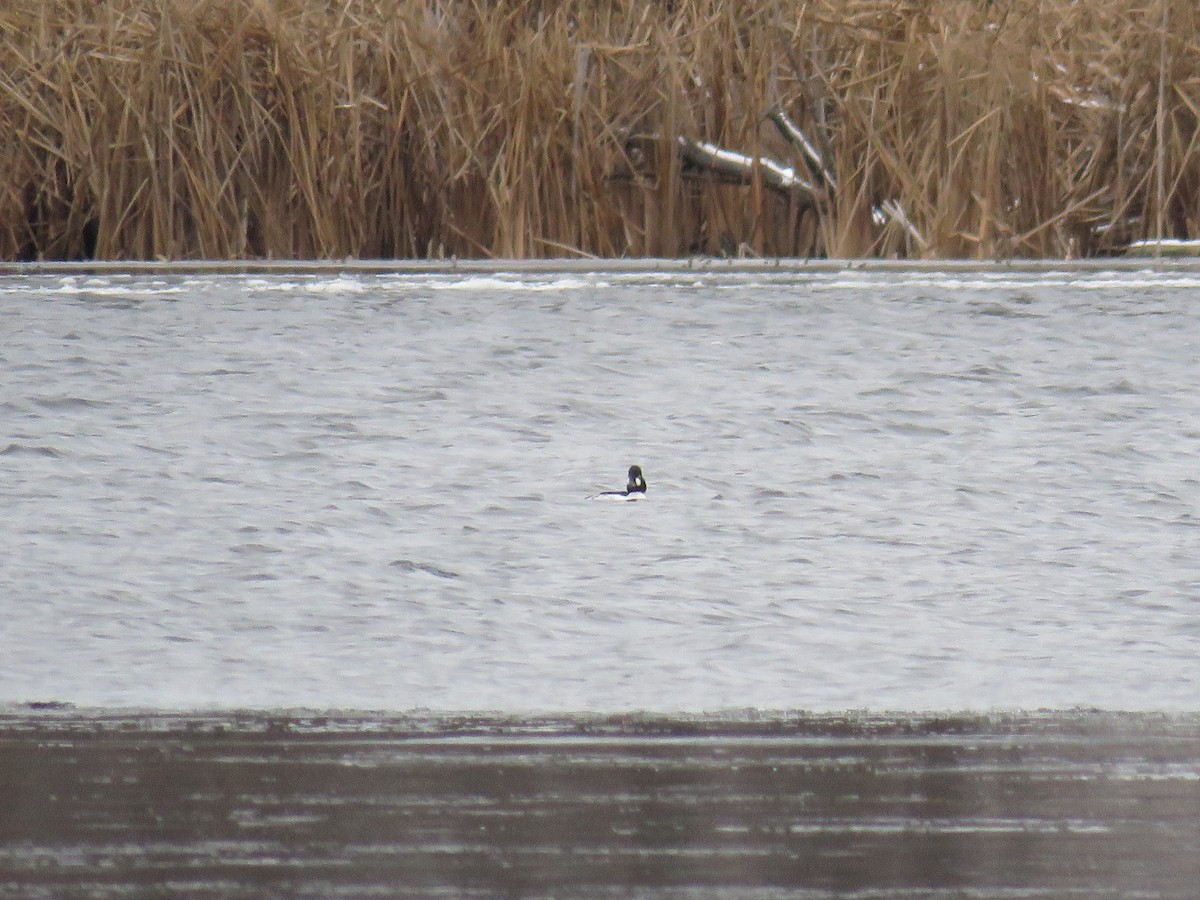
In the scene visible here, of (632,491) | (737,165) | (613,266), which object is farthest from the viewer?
(737,165)

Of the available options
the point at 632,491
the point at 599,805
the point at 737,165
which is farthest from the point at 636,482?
the point at 737,165

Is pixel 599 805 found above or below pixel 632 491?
above

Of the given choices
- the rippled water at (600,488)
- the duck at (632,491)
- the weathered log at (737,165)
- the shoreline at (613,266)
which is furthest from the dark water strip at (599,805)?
the weathered log at (737,165)

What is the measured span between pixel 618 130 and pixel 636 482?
90.5 inches

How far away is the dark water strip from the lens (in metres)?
1.50

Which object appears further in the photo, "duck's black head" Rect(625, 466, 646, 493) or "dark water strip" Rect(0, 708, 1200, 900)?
"duck's black head" Rect(625, 466, 646, 493)

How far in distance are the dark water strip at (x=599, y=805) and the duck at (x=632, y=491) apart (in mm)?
1213

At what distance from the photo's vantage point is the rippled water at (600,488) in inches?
95.7

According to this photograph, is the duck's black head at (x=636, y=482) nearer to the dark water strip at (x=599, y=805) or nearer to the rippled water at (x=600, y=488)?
the rippled water at (x=600, y=488)

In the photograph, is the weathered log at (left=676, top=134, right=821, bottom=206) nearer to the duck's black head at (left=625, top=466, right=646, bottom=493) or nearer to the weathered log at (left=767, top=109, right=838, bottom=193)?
the weathered log at (left=767, top=109, right=838, bottom=193)

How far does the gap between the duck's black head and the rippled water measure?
4cm

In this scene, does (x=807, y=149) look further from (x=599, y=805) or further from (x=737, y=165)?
(x=599, y=805)

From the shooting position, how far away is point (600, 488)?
3422 millimetres

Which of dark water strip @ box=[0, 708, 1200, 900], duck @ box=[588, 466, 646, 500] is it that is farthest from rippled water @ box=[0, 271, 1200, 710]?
dark water strip @ box=[0, 708, 1200, 900]
